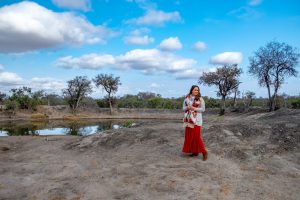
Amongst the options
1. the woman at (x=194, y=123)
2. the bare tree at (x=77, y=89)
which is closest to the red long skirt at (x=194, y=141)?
the woman at (x=194, y=123)

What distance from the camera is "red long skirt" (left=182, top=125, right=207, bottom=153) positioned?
7.84 meters

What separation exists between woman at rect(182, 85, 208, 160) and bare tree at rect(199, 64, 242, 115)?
107 ft

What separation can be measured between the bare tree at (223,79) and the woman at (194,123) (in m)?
32.8

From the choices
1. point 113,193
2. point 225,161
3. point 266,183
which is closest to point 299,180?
point 266,183

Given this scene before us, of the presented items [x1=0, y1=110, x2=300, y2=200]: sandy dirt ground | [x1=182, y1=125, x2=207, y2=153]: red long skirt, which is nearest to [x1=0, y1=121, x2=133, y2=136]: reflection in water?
[x1=0, y1=110, x2=300, y2=200]: sandy dirt ground

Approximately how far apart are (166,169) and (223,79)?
34.9 meters

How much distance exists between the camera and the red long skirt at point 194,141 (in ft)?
25.7

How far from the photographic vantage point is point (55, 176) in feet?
24.1

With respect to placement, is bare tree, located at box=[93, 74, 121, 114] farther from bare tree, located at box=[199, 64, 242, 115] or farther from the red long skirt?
the red long skirt

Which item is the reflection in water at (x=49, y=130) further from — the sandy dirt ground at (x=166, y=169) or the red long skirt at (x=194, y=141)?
the red long skirt at (x=194, y=141)

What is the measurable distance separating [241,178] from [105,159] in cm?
421

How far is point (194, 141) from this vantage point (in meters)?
7.94

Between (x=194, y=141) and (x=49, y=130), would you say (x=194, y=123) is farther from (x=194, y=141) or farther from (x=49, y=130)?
(x=49, y=130)

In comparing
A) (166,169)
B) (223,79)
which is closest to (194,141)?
(166,169)
